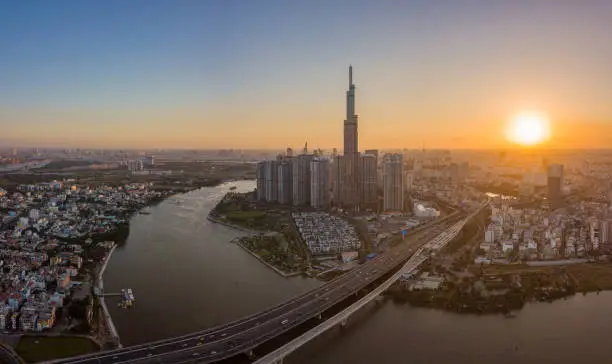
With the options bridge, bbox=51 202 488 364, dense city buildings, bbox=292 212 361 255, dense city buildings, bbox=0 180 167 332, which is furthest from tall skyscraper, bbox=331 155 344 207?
bridge, bbox=51 202 488 364

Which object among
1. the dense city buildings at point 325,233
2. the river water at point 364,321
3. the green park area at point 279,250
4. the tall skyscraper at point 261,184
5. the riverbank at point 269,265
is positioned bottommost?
the river water at point 364,321

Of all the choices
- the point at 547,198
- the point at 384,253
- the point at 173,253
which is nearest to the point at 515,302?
the point at 384,253

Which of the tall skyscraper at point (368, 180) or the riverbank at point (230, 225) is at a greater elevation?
the tall skyscraper at point (368, 180)

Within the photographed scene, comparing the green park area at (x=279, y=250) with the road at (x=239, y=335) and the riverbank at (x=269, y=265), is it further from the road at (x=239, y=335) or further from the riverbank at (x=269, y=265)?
the road at (x=239, y=335)

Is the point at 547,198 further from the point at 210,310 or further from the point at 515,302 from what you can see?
the point at 210,310

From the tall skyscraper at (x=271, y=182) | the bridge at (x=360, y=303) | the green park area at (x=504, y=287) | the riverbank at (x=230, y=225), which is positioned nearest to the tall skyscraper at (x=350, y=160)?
the tall skyscraper at (x=271, y=182)

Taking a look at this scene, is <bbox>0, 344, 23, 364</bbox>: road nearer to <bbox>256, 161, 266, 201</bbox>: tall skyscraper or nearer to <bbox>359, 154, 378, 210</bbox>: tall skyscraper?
<bbox>359, 154, 378, 210</bbox>: tall skyscraper
